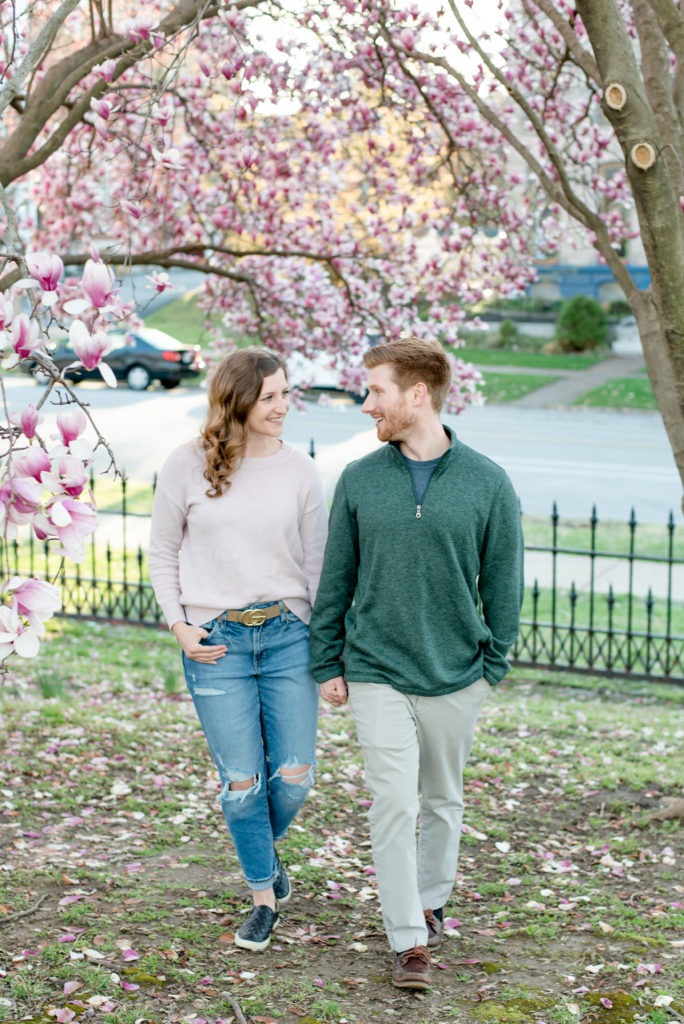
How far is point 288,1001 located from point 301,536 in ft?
4.37

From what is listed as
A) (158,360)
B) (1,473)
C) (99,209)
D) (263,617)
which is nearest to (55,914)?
(263,617)

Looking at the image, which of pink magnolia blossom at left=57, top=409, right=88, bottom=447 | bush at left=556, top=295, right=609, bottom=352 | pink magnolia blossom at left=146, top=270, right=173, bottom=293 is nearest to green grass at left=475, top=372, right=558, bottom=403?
bush at left=556, top=295, right=609, bottom=352

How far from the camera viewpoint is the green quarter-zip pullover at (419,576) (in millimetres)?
3352

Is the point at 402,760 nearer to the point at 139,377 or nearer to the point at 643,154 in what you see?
the point at 643,154

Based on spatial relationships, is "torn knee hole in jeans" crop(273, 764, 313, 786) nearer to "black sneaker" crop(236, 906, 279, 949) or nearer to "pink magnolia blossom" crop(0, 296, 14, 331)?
"black sneaker" crop(236, 906, 279, 949)

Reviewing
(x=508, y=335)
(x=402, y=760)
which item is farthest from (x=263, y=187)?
(x=508, y=335)

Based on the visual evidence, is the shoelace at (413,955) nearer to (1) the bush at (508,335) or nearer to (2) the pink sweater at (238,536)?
(2) the pink sweater at (238,536)

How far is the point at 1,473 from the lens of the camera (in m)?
2.37

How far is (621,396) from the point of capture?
936 inches

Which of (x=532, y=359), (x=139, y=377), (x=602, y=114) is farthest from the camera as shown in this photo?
(x=532, y=359)

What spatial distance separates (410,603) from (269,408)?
725 millimetres

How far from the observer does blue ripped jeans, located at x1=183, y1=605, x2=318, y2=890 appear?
356 cm

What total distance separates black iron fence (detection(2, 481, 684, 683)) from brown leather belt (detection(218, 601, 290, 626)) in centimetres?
418

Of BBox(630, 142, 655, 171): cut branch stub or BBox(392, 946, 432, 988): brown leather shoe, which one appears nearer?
BBox(392, 946, 432, 988): brown leather shoe
